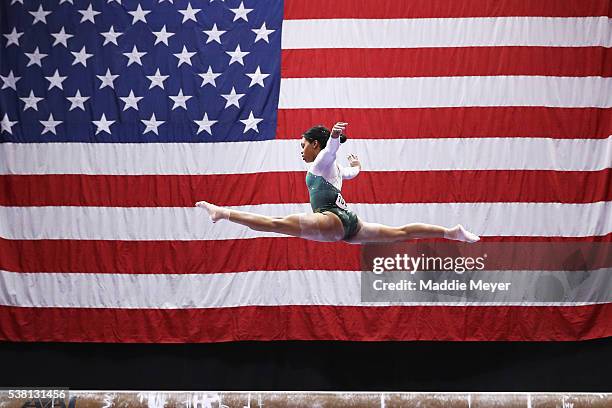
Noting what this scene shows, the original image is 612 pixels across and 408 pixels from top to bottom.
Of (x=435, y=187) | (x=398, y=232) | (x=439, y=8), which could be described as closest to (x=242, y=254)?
(x=435, y=187)

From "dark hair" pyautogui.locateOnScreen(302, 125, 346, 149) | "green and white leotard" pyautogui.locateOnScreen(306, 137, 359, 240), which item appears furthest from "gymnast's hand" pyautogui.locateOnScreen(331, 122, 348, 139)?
"dark hair" pyautogui.locateOnScreen(302, 125, 346, 149)

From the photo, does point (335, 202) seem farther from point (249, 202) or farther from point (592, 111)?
point (592, 111)

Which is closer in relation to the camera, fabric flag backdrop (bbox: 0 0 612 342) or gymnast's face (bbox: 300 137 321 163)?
gymnast's face (bbox: 300 137 321 163)

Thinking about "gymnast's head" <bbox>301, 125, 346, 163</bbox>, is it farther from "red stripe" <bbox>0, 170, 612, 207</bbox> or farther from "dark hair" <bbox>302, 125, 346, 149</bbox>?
"red stripe" <bbox>0, 170, 612, 207</bbox>

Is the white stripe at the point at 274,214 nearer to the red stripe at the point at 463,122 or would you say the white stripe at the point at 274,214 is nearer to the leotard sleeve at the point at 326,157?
the red stripe at the point at 463,122

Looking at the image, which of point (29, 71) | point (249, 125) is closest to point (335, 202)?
point (249, 125)

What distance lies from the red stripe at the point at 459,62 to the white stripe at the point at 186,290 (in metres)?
2.07

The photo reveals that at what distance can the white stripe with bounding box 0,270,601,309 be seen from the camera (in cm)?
675

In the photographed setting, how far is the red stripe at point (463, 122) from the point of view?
6812 millimetres

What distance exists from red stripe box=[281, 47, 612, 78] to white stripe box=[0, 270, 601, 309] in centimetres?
207

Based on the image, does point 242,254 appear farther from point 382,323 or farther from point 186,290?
point 382,323

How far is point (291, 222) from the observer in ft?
15.0

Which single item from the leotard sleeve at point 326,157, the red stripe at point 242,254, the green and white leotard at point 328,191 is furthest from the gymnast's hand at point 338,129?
the red stripe at point 242,254

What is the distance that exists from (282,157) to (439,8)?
223 cm
